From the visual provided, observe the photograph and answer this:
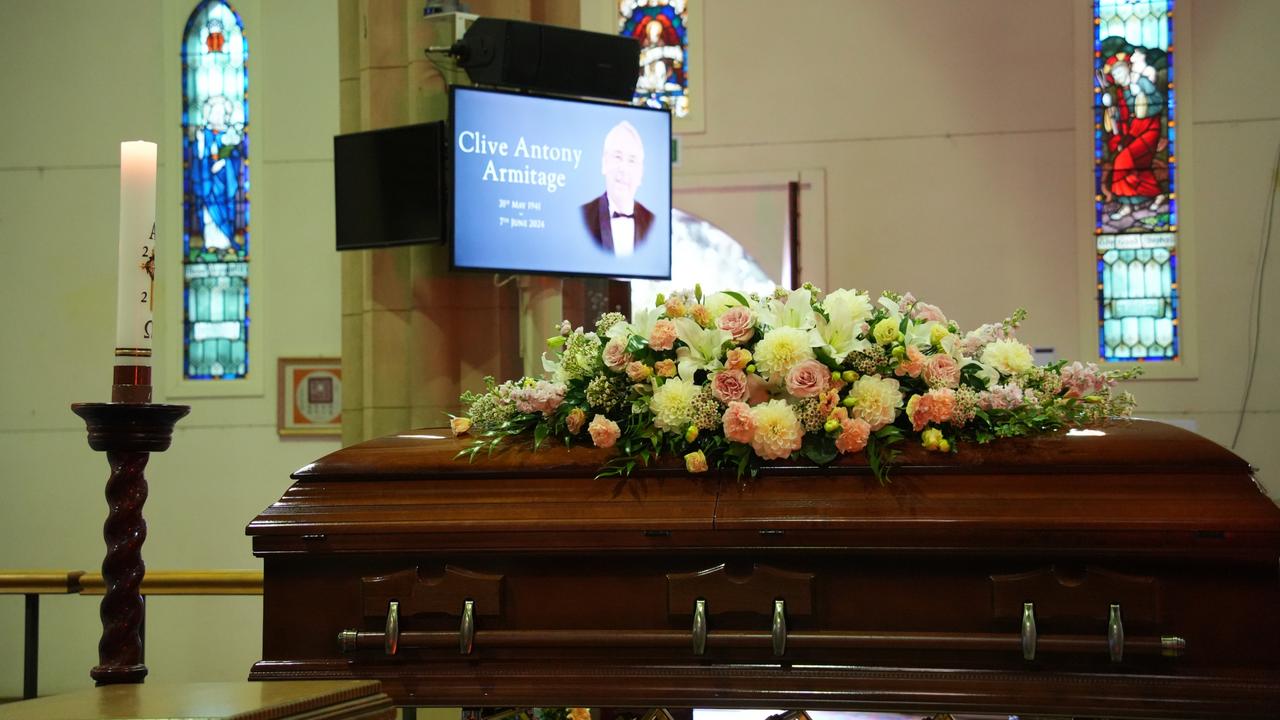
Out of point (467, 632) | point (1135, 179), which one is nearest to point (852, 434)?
point (467, 632)

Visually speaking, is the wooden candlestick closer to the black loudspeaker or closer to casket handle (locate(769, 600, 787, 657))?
casket handle (locate(769, 600, 787, 657))

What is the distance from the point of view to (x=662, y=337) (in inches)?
69.7

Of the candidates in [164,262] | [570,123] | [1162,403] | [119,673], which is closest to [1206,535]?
[119,673]

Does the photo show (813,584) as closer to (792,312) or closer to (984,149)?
(792,312)

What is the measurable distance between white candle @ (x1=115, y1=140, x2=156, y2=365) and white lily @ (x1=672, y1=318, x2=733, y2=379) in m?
0.72

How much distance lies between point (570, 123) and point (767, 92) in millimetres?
2715

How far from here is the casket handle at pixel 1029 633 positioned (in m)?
1.53

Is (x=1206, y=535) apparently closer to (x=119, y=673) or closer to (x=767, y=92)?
(x=119, y=673)

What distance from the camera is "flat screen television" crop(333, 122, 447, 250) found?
4.60 meters

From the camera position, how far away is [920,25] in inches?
281

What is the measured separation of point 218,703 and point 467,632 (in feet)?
1.77

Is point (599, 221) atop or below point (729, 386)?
atop

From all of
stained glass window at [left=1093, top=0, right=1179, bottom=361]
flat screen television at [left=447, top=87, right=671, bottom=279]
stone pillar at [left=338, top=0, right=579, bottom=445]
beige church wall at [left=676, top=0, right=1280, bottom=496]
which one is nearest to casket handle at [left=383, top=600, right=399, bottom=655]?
flat screen television at [left=447, top=87, right=671, bottom=279]

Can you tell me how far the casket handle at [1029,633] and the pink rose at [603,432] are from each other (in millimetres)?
591
